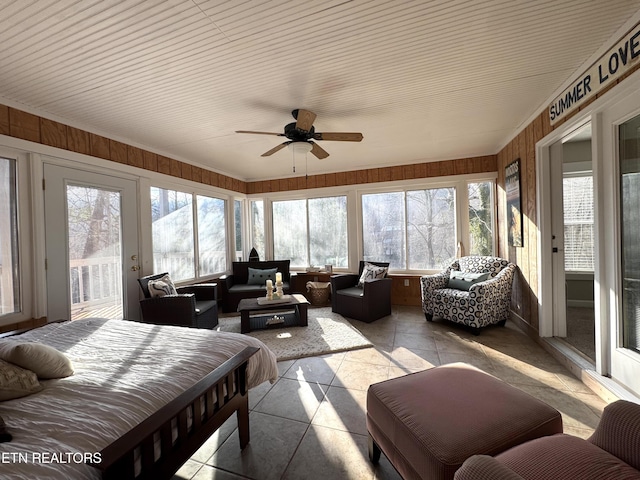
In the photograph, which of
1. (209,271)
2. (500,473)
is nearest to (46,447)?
(500,473)

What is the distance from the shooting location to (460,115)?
118 inches

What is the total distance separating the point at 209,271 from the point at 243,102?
3.29m

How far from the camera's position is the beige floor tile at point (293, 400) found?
194 centimetres

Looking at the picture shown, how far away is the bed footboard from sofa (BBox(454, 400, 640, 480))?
3.43 ft

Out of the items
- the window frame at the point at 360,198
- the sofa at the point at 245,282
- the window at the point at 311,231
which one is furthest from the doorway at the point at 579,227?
the sofa at the point at 245,282

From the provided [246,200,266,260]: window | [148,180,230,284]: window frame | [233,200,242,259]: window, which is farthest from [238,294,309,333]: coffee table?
[246,200,266,260]: window

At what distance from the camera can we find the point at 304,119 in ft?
8.03

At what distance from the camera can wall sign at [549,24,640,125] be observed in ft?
5.49

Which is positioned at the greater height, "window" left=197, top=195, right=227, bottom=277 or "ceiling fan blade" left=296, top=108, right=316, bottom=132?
"ceiling fan blade" left=296, top=108, right=316, bottom=132

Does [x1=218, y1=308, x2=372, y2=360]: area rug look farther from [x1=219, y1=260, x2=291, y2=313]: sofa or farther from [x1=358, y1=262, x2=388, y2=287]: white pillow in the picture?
[x1=358, y1=262, x2=388, y2=287]: white pillow

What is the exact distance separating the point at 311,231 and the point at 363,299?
2.14 m

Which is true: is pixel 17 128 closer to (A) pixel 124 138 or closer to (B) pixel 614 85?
(A) pixel 124 138

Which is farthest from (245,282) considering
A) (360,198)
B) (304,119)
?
(304,119)

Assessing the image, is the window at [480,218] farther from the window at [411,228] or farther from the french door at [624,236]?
the french door at [624,236]
